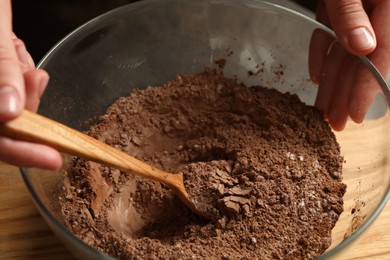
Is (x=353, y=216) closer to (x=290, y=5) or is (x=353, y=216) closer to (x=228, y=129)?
(x=228, y=129)

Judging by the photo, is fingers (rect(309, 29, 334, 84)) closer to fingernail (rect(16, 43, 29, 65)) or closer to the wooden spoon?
the wooden spoon

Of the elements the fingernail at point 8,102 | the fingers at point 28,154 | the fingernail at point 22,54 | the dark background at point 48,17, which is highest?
the fingernail at point 8,102

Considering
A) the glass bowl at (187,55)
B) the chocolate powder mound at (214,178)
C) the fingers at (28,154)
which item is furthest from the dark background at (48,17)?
the fingers at (28,154)

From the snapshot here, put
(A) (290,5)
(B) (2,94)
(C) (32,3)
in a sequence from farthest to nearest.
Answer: (A) (290,5) → (C) (32,3) → (B) (2,94)

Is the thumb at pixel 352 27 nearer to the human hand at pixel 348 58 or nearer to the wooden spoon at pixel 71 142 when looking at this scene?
the human hand at pixel 348 58

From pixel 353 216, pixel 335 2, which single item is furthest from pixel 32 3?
pixel 353 216

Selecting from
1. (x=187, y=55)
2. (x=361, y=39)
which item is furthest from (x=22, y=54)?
(x=361, y=39)

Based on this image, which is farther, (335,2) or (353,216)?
(335,2)

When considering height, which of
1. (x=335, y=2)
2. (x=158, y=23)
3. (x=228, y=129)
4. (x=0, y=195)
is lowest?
(x=0, y=195)
